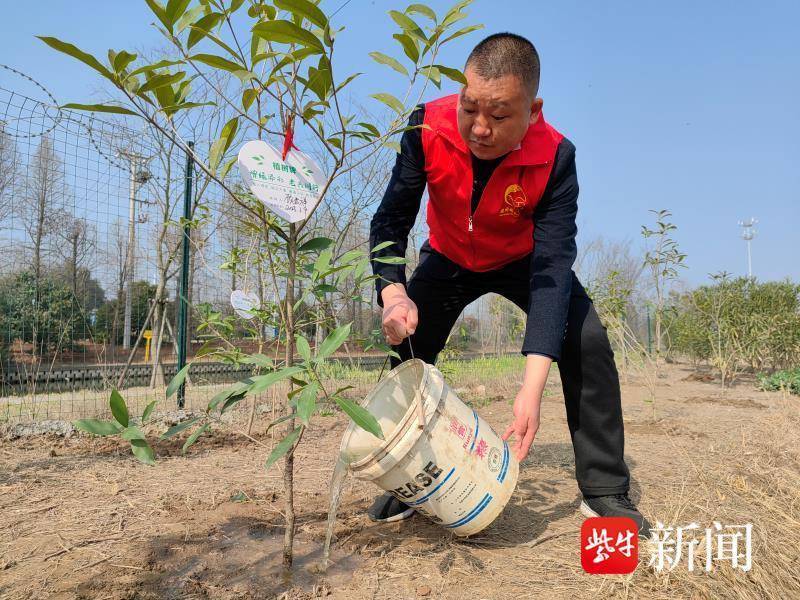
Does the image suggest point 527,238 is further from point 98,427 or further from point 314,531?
point 98,427

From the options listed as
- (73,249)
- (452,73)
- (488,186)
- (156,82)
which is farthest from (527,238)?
(73,249)

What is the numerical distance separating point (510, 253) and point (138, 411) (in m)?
3.23

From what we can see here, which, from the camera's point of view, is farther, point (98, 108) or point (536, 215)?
point (536, 215)

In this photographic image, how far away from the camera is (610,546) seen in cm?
151

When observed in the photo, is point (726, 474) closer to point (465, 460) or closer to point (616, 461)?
point (616, 461)

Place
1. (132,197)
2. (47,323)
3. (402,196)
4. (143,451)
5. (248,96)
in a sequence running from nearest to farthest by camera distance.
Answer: (143,451)
(248,96)
(402,196)
(132,197)
(47,323)

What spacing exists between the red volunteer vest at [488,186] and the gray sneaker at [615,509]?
874 millimetres

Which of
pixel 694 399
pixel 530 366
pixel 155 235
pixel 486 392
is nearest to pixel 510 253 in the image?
pixel 530 366

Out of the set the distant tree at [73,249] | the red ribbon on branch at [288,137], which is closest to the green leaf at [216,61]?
the red ribbon on branch at [288,137]

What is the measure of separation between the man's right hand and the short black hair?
632 mm

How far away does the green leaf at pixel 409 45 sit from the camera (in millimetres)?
1185

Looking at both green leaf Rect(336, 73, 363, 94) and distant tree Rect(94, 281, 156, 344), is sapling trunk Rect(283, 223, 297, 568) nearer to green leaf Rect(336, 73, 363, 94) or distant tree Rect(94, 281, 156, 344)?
green leaf Rect(336, 73, 363, 94)

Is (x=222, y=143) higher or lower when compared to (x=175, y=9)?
lower

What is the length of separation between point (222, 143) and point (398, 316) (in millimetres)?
628
